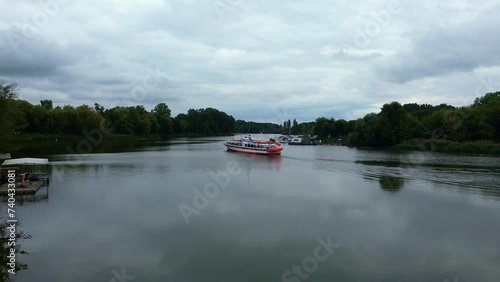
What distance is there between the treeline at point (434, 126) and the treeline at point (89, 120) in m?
61.0

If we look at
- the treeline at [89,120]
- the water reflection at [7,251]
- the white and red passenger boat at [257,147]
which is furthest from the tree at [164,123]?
the water reflection at [7,251]

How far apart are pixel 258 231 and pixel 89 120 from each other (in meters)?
85.3

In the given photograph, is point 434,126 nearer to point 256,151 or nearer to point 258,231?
point 256,151

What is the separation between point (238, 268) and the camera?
12.9 m

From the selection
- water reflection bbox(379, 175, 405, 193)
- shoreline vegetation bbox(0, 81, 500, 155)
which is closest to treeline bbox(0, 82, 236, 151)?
shoreline vegetation bbox(0, 81, 500, 155)

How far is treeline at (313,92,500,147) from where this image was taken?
2963 inches

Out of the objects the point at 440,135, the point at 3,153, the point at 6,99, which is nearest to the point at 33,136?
the point at 6,99

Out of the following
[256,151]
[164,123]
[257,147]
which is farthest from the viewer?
[164,123]

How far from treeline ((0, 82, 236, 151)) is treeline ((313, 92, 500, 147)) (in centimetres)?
6105

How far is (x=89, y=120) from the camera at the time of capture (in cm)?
9300

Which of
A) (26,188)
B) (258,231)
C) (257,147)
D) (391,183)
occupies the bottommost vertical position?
(258,231)

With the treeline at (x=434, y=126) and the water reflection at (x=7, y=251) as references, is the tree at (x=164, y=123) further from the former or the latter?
the water reflection at (x=7, y=251)

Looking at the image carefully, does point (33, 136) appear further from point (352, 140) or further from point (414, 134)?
point (414, 134)

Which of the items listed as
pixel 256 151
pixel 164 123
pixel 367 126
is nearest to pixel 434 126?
pixel 367 126
